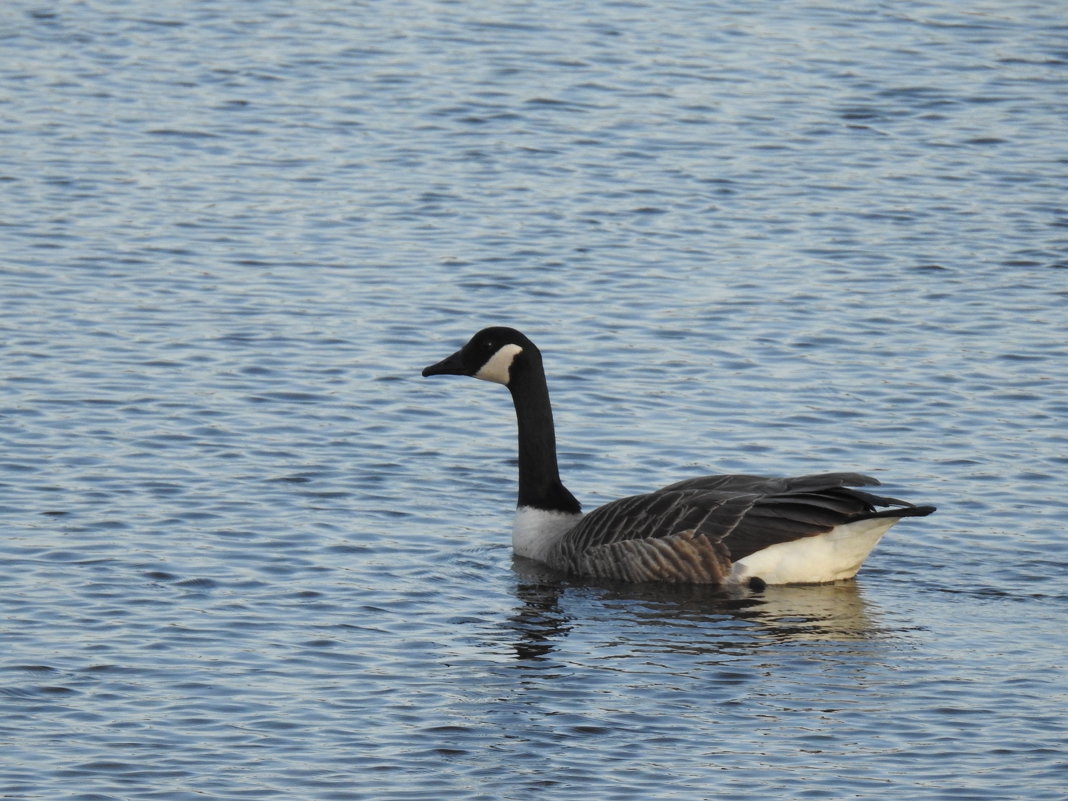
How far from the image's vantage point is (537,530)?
1309 cm

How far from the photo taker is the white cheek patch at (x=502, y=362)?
13.6m

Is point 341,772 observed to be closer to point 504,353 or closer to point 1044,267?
point 504,353

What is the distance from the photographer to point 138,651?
10688mm

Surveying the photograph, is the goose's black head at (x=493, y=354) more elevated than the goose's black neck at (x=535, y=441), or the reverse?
the goose's black head at (x=493, y=354)

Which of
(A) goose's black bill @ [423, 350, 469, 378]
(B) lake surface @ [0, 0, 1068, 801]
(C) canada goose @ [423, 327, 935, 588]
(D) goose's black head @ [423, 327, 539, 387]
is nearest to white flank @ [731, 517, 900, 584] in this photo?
(C) canada goose @ [423, 327, 935, 588]

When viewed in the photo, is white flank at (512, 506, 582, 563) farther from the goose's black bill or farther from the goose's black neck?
the goose's black bill

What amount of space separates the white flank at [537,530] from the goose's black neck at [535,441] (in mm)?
70

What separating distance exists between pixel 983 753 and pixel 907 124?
613 inches

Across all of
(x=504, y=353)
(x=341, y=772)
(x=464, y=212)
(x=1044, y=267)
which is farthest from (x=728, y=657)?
(x=464, y=212)

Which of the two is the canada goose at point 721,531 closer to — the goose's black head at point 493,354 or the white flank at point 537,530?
the white flank at point 537,530

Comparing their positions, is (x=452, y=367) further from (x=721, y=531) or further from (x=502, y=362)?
(x=721, y=531)

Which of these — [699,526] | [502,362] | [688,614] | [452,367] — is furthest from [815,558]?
[452,367]

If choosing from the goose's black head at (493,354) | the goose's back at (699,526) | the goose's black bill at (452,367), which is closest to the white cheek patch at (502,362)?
the goose's black head at (493,354)

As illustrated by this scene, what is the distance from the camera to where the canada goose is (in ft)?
39.5
